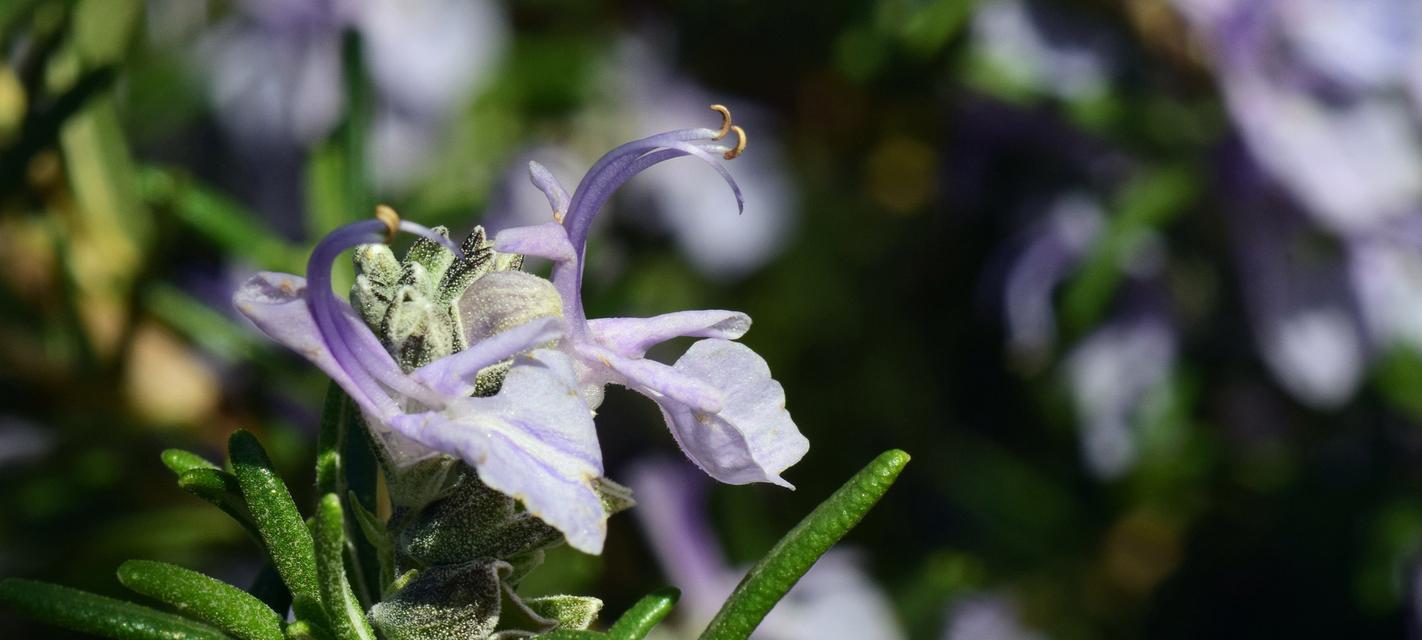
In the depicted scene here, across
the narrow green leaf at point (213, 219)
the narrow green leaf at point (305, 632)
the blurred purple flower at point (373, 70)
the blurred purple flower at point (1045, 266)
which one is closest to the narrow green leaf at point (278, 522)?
the narrow green leaf at point (305, 632)

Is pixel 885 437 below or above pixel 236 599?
below

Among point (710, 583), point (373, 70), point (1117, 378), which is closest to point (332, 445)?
point (710, 583)

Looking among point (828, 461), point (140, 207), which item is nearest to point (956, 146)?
point (828, 461)

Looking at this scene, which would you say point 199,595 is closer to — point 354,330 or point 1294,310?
point 354,330

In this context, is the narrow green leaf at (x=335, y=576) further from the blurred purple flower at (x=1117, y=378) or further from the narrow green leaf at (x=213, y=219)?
the blurred purple flower at (x=1117, y=378)

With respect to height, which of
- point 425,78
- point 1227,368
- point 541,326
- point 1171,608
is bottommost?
point 1171,608

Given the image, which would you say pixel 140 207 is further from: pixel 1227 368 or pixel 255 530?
pixel 1227 368

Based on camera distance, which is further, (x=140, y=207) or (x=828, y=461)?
(x=828, y=461)
